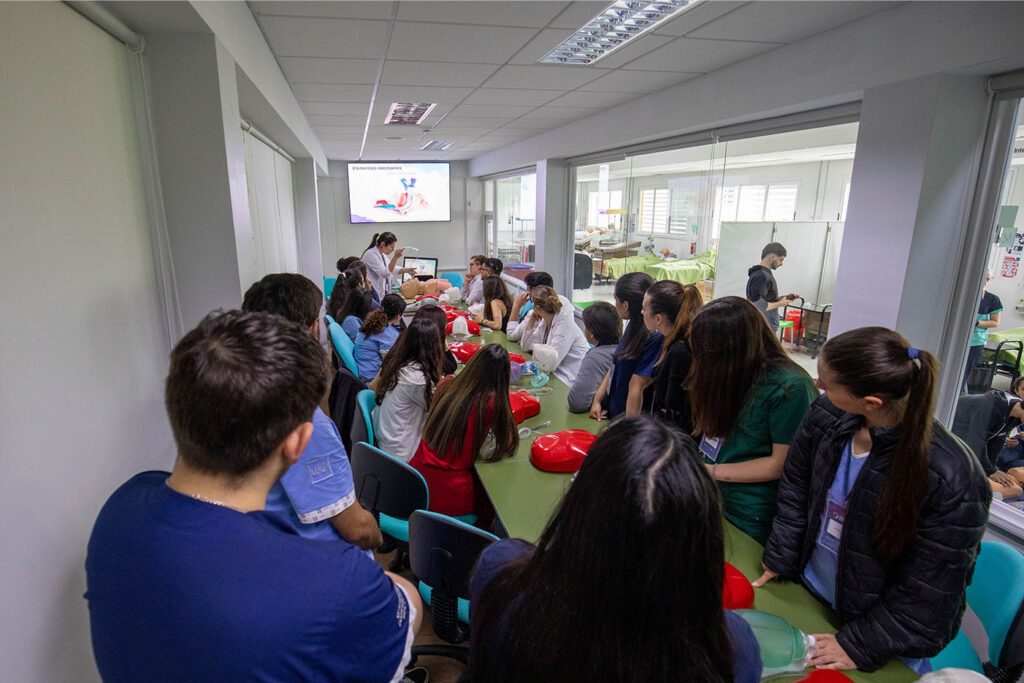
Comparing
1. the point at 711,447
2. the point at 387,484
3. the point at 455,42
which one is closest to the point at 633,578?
the point at 711,447

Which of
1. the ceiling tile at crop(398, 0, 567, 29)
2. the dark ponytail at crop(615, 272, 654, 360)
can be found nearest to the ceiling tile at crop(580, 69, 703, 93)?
the ceiling tile at crop(398, 0, 567, 29)

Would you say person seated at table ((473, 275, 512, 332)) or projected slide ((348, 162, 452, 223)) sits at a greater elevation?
projected slide ((348, 162, 452, 223))

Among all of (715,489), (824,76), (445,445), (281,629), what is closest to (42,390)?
(281,629)

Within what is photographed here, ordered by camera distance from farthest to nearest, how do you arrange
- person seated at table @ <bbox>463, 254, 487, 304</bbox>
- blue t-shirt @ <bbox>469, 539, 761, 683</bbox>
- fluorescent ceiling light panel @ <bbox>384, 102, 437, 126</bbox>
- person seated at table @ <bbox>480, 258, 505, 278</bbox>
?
person seated at table @ <bbox>463, 254, 487, 304</bbox>, person seated at table @ <bbox>480, 258, 505, 278</bbox>, fluorescent ceiling light panel @ <bbox>384, 102, 437, 126</bbox>, blue t-shirt @ <bbox>469, 539, 761, 683</bbox>

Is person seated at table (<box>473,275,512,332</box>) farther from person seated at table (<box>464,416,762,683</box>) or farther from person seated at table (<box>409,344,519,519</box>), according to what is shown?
person seated at table (<box>464,416,762,683</box>)

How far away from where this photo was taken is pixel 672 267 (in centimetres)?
455

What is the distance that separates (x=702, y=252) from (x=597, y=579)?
12.6 feet

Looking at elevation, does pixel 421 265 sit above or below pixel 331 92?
below

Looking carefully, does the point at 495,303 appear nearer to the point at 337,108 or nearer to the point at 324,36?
the point at 337,108

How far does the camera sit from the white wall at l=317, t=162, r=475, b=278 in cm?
952

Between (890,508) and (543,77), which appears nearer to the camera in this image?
(890,508)

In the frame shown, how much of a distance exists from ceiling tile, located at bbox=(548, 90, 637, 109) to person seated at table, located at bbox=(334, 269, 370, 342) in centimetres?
228

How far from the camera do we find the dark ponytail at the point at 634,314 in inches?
97.4

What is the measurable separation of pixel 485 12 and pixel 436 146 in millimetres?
5522
